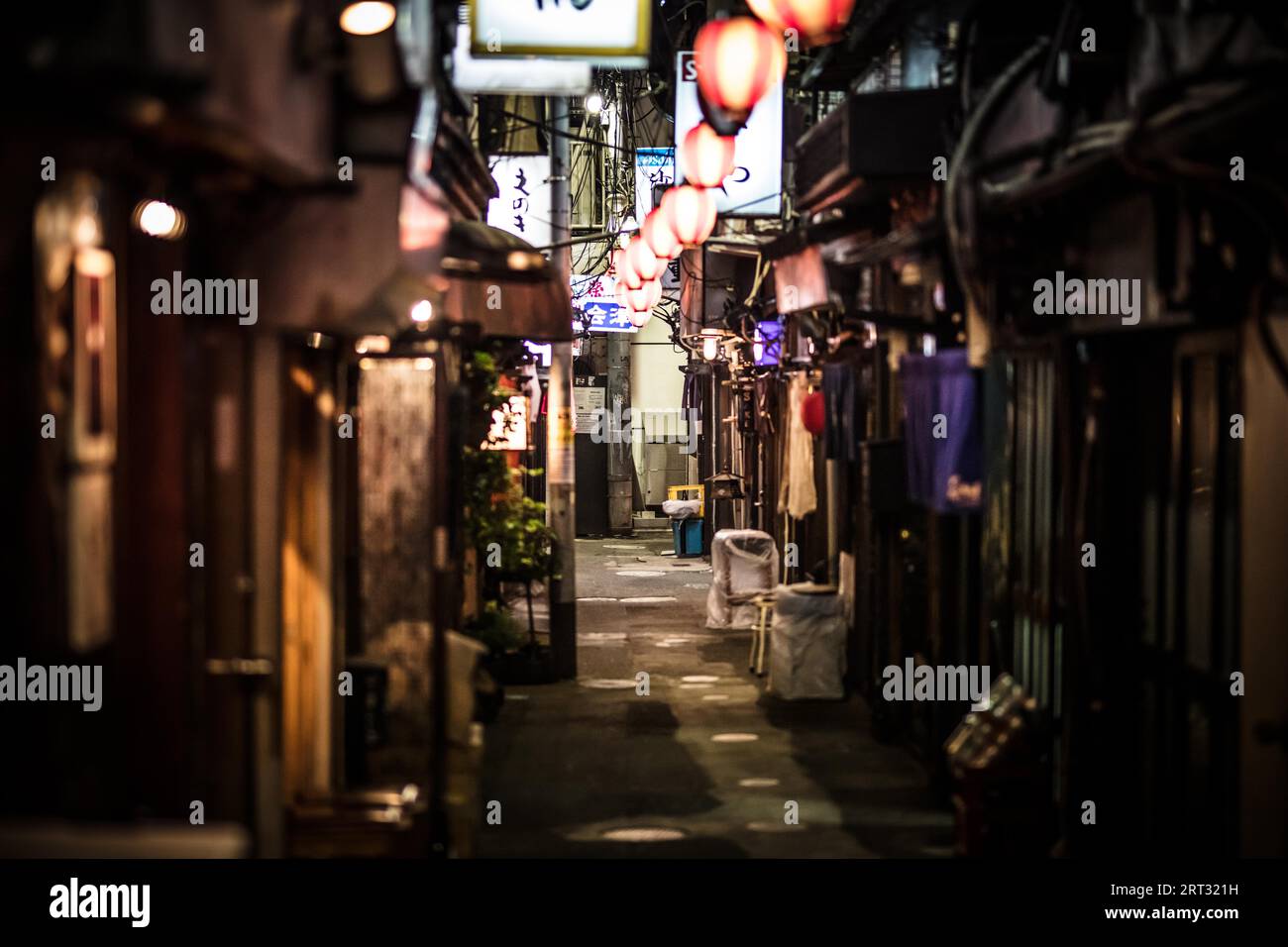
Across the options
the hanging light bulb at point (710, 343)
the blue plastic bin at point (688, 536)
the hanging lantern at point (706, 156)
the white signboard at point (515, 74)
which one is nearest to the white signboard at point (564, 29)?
the white signboard at point (515, 74)

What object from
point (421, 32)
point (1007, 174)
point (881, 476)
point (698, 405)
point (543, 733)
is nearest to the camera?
point (421, 32)

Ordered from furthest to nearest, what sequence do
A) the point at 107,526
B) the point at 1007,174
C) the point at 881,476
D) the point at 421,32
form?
the point at 881,476
the point at 1007,174
the point at 421,32
the point at 107,526

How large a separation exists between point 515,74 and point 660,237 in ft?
23.4

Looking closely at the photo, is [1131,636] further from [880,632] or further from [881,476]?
[880,632]

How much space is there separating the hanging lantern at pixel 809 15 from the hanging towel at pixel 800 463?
11049mm

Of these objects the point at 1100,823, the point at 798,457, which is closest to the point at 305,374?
the point at 1100,823

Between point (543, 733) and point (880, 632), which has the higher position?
point (880, 632)

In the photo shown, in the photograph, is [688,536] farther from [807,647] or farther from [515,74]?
[515,74]

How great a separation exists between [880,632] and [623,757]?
13.5 feet

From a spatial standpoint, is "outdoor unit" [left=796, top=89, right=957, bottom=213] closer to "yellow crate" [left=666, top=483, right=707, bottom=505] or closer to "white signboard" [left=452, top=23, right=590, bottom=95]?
"white signboard" [left=452, top=23, right=590, bottom=95]

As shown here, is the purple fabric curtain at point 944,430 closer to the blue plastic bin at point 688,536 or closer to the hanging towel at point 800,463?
the hanging towel at point 800,463

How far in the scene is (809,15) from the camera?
14227mm

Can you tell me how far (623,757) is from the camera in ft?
59.1

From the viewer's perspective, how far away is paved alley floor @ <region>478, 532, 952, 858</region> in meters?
14.3
